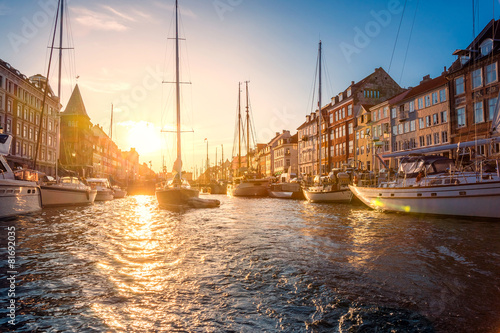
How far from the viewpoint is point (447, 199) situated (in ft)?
59.3

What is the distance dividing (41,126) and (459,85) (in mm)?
43247

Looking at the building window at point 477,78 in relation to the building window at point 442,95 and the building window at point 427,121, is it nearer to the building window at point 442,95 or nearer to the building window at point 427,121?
the building window at point 442,95

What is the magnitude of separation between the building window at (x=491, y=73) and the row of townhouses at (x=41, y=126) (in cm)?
4141

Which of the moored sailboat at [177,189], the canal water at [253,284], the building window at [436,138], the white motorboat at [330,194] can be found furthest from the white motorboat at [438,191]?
the building window at [436,138]

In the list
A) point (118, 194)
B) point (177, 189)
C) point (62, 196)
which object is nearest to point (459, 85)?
point (177, 189)

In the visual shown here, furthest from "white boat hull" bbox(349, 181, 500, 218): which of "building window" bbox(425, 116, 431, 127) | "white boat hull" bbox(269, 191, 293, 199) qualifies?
"building window" bbox(425, 116, 431, 127)

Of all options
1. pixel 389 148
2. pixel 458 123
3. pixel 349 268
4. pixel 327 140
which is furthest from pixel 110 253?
pixel 327 140

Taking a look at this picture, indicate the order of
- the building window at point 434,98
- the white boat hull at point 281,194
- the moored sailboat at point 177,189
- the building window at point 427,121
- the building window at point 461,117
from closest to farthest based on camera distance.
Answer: the moored sailboat at point 177,189
the building window at point 461,117
the building window at point 434,98
the building window at point 427,121
the white boat hull at point 281,194

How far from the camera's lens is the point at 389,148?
52.5 m

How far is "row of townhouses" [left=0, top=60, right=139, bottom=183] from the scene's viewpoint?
52.8 meters

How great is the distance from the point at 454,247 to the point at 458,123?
3451 cm

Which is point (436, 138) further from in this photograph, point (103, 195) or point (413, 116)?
point (103, 195)

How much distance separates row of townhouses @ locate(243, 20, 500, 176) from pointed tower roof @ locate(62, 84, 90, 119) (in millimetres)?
61033

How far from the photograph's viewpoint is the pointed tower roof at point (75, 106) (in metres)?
92.1
